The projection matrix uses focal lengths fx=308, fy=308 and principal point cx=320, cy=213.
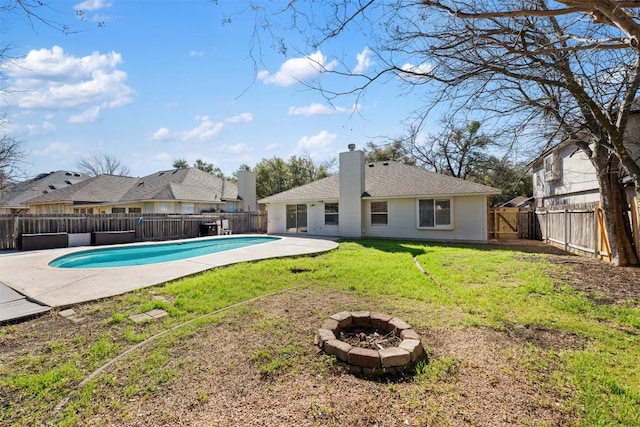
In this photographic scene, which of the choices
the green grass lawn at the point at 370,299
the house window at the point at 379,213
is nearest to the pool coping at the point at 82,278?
the green grass lawn at the point at 370,299

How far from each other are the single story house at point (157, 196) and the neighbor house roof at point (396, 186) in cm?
721

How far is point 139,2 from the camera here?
391 centimetres

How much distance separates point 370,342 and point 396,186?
1330 centimetres

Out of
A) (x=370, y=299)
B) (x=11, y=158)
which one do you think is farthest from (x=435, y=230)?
A: (x=11, y=158)

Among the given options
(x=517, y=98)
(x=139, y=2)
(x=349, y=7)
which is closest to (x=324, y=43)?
(x=349, y=7)

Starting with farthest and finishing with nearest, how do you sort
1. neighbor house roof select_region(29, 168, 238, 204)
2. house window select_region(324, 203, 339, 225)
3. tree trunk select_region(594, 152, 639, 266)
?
1. neighbor house roof select_region(29, 168, 238, 204)
2. house window select_region(324, 203, 339, 225)
3. tree trunk select_region(594, 152, 639, 266)

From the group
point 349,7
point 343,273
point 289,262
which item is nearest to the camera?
point 349,7

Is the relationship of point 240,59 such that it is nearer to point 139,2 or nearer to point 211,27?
point 211,27

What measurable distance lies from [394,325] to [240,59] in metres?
3.74

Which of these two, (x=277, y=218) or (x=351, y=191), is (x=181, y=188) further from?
(x=351, y=191)

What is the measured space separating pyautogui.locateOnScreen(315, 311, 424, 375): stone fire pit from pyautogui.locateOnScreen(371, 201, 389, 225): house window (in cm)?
1252

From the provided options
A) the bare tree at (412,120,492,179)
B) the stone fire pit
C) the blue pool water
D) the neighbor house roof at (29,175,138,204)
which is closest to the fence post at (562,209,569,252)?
the stone fire pit

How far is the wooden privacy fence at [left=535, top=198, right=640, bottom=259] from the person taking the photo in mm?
9242

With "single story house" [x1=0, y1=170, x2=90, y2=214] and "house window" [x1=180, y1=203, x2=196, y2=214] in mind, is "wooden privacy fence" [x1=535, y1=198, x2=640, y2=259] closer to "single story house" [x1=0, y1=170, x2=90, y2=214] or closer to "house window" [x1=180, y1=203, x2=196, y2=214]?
"house window" [x1=180, y1=203, x2=196, y2=214]
